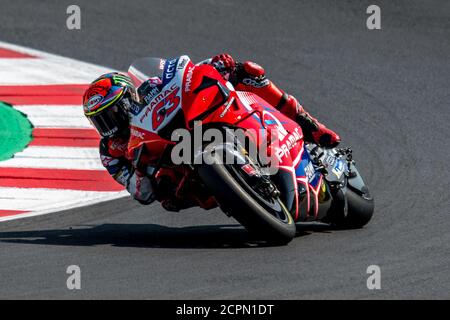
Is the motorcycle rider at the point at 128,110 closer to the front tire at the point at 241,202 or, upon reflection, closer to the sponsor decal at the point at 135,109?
the sponsor decal at the point at 135,109

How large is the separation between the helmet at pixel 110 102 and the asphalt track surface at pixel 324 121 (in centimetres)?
83

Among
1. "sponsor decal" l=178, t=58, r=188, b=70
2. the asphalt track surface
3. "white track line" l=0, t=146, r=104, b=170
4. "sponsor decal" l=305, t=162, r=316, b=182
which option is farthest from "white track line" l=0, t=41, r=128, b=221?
"sponsor decal" l=305, t=162, r=316, b=182

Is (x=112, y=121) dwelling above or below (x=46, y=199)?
above

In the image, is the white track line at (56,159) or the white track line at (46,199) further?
the white track line at (56,159)

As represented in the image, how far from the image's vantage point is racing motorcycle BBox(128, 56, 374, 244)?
676cm

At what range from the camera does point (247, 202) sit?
6668mm

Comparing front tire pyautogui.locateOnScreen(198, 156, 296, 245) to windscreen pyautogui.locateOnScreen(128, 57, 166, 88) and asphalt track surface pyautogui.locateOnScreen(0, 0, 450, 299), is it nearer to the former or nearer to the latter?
asphalt track surface pyautogui.locateOnScreen(0, 0, 450, 299)

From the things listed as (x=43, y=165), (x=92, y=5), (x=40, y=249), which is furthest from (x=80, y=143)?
(x=92, y=5)

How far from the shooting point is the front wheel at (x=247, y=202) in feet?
21.8

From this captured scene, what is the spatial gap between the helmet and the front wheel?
106 centimetres

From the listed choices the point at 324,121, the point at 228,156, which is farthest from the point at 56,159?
the point at 228,156

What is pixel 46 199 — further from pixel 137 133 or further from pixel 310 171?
pixel 310 171

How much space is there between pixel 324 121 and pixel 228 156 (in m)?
4.04

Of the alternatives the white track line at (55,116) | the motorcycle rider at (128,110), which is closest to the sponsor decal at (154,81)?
the motorcycle rider at (128,110)
